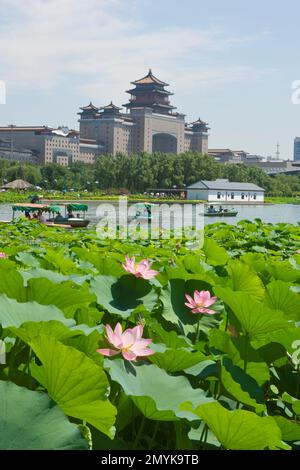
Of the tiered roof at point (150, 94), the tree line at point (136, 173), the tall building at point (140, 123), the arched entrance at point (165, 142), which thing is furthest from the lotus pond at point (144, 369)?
the arched entrance at point (165, 142)

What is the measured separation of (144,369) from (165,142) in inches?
3159

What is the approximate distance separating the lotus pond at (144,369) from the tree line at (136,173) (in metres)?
46.4

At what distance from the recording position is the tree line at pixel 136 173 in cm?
4831

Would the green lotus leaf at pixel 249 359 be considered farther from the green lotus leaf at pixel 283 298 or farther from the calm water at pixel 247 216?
the calm water at pixel 247 216

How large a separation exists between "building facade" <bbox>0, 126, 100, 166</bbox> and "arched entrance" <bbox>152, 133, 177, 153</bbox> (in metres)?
9.49

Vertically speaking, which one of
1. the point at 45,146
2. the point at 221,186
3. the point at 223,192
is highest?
the point at 45,146

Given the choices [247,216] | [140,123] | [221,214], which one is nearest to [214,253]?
[221,214]

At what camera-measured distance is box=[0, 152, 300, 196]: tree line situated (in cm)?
4831

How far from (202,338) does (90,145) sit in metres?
74.3

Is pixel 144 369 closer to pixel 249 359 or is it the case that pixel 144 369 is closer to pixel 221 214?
pixel 249 359

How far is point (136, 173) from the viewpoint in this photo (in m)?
48.3

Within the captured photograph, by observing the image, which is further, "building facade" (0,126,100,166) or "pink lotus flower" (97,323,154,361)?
"building facade" (0,126,100,166)

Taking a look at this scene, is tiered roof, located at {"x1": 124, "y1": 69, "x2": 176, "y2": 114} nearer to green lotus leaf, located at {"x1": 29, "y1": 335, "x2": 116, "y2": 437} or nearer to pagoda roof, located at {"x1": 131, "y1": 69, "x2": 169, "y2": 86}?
pagoda roof, located at {"x1": 131, "y1": 69, "x2": 169, "y2": 86}

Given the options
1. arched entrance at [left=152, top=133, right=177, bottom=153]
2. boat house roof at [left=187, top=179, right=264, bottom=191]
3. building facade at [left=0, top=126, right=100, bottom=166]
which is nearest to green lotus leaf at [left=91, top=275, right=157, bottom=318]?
boat house roof at [left=187, top=179, right=264, bottom=191]
